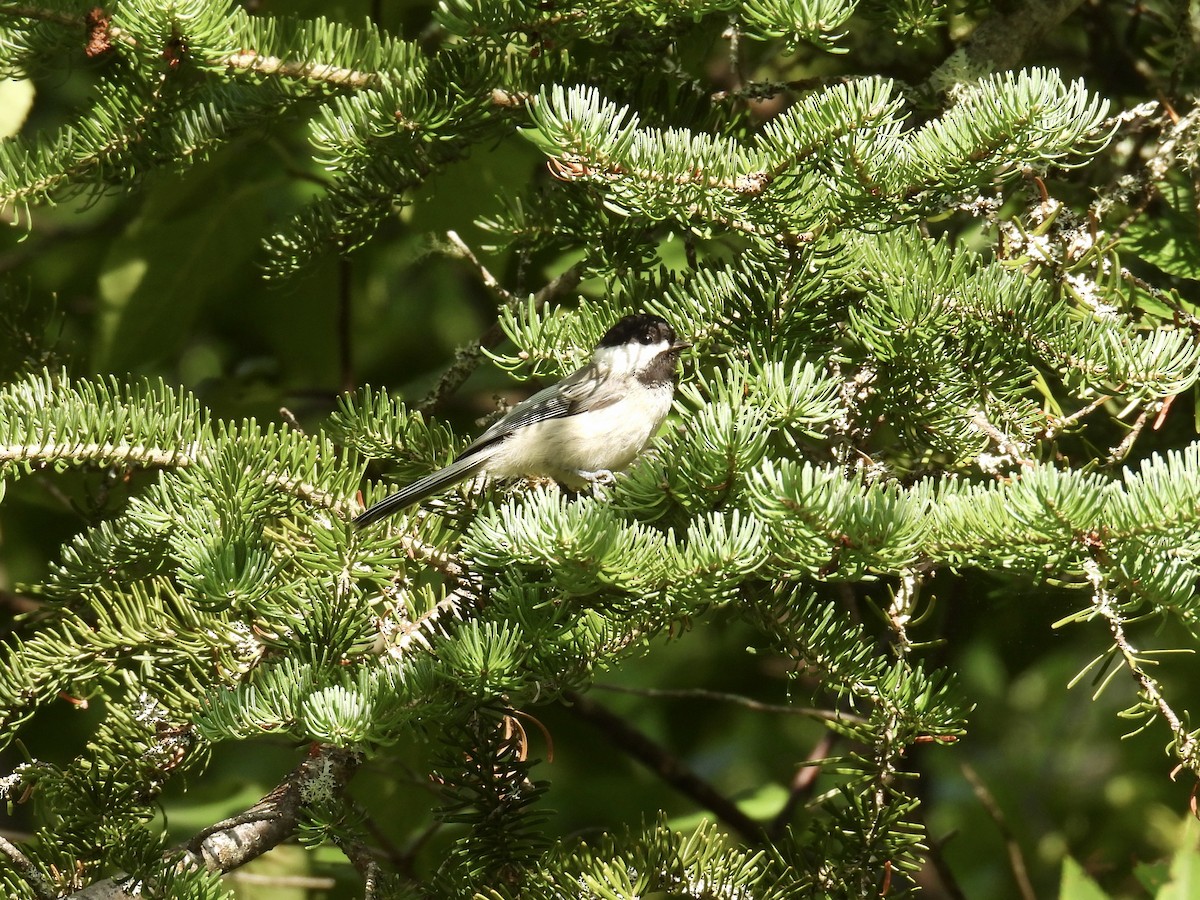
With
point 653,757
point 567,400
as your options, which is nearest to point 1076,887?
point 653,757

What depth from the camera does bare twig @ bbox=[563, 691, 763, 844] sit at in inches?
135

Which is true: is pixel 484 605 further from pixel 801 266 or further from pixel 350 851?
pixel 801 266

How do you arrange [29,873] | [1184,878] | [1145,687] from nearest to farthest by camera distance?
[1145,687] → [29,873] → [1184,878]

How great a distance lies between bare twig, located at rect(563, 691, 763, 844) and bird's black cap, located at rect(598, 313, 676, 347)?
1.12 m

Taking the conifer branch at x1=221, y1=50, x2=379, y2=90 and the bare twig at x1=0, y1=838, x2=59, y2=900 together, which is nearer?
the bare twig at x1=0, y1=838, x2=59, y2=900

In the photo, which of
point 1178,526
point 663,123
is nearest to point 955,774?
point 663,123

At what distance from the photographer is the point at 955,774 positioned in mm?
4371

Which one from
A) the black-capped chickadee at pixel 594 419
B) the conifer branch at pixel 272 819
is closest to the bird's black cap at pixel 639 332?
the black-capped chickadee at pixel 594 419

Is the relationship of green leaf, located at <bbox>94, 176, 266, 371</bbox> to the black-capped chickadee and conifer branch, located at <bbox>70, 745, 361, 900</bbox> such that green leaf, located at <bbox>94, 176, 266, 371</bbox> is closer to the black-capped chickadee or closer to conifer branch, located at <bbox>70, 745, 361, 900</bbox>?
the black-capped chickadee

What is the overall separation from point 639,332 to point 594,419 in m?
0.44

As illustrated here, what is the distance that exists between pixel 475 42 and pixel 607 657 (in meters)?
1.17

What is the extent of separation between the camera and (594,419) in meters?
3.34

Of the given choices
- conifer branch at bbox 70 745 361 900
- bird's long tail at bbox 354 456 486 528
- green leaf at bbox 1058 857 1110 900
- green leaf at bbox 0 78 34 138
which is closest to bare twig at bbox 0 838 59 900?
conifer branch at bbox 70 745 361 900

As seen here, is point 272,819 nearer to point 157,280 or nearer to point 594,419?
point 594,419
